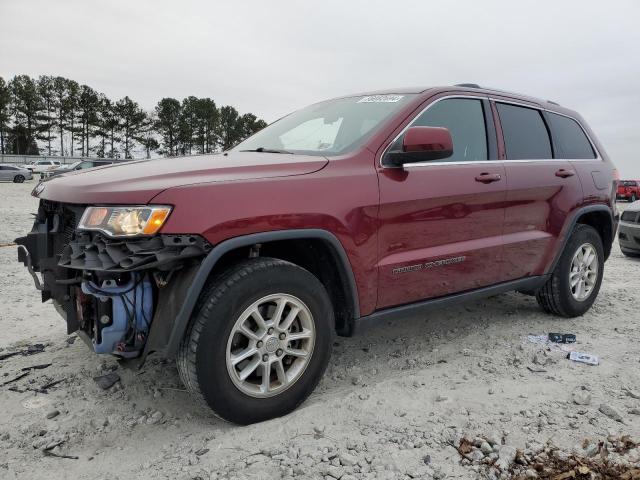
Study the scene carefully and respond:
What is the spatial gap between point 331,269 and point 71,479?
1.59 m

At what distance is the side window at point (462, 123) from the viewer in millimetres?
3396

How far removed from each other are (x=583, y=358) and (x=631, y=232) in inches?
244

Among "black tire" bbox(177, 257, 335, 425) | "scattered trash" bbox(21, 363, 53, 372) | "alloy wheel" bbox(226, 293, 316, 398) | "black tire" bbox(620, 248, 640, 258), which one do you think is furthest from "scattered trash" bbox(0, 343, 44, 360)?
"black tire" bbox(620, 248, 640, 258)

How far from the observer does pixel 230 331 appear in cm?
243

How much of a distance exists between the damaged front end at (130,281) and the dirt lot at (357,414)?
522 millimetres

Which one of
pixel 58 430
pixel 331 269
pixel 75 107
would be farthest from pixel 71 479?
pixel 75 107

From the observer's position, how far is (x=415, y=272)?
10.2ft

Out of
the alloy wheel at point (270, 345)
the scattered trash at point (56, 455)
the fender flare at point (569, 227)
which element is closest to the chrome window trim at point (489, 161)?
the fender flare at point (569, 227)

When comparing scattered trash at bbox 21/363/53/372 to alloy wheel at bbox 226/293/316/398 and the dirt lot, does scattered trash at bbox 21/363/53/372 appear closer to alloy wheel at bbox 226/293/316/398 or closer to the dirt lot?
the dirt lot

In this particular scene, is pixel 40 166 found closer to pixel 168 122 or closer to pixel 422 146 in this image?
pixel 168 122

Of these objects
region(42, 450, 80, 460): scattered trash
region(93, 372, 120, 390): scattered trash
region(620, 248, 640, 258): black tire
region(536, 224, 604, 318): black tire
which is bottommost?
region(42, 450, 80, 460): scattered trash

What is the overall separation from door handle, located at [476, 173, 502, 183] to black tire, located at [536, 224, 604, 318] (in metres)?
1.21

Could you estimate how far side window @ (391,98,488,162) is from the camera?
11.1 feet

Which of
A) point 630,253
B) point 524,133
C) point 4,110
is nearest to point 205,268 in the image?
point 524,133
